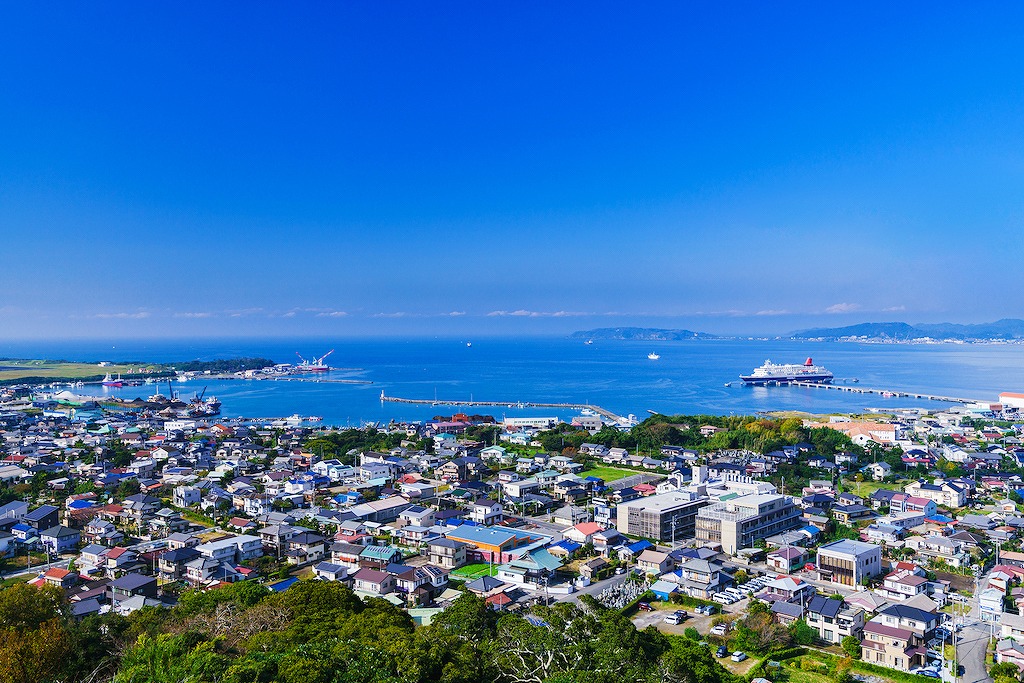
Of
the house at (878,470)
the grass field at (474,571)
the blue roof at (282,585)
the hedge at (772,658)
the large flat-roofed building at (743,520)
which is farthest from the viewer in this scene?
the house at (878,470)

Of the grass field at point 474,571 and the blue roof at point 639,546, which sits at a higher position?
the blue roof at point 639,546

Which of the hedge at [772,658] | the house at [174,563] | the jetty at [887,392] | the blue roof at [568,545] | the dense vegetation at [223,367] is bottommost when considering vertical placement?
the jetty at [887,392]

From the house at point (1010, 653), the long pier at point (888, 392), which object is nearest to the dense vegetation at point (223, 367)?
the long pier at point (888, 392)

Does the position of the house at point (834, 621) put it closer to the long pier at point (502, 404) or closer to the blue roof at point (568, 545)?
the blue roof at point (568, 545)

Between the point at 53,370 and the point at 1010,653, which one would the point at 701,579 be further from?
the point at 53,370

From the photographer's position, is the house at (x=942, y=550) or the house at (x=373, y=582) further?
the house at (x=942, y=550)

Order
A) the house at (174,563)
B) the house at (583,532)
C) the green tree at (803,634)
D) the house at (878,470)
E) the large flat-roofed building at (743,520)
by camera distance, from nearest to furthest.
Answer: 1. the green tree at (803,634)
2. the house at (174,563)
3. the large flat-roofed building at (743,520)
4. the house at (583,532)
5. the house at (878,470)

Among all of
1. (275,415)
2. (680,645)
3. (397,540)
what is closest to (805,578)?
(680,645)

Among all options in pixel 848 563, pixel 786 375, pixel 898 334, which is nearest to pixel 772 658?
pixel 848 563

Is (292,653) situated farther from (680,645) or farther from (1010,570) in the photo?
(1010,570)
